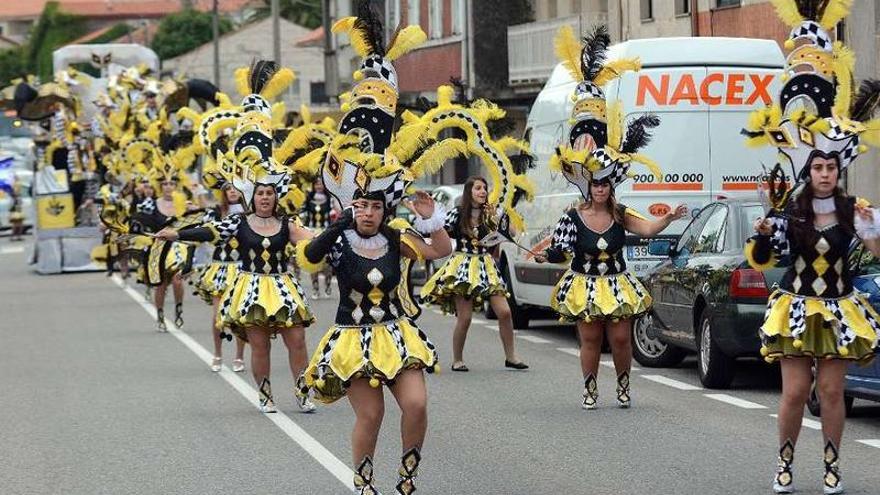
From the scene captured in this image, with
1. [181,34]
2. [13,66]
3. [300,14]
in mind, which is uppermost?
[13,66]

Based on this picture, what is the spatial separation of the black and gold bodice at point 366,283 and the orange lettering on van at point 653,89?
882cm

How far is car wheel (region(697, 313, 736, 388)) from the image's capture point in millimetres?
14961

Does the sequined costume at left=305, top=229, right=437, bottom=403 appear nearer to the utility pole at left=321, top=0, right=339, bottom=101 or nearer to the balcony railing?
the balcony railing

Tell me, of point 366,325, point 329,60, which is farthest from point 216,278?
point 329,60

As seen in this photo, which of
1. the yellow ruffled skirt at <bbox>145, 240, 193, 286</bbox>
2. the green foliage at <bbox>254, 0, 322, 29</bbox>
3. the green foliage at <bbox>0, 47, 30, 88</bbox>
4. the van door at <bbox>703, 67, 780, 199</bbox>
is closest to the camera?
the van door at <bbox>703, 67, 780, 199</bbox>

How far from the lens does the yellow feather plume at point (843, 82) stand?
1030 cm

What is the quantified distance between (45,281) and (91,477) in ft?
84.6

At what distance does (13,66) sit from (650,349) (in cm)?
15154

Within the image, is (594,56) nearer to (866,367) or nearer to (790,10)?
(866,367)

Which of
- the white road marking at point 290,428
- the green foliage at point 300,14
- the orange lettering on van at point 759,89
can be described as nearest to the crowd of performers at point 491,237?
the white road marking at point 290,428

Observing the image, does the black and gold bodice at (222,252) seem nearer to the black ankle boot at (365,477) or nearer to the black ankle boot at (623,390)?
the black ankle boot at (623,390)

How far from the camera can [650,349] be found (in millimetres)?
17344

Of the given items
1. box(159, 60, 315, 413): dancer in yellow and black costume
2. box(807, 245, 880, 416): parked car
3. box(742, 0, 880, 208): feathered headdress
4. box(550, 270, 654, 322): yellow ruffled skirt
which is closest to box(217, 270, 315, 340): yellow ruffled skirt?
box(159, 60, 315, 413): dancer in yellow and black costume

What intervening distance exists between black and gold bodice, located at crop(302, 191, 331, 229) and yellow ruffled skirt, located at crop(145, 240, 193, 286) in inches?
294
